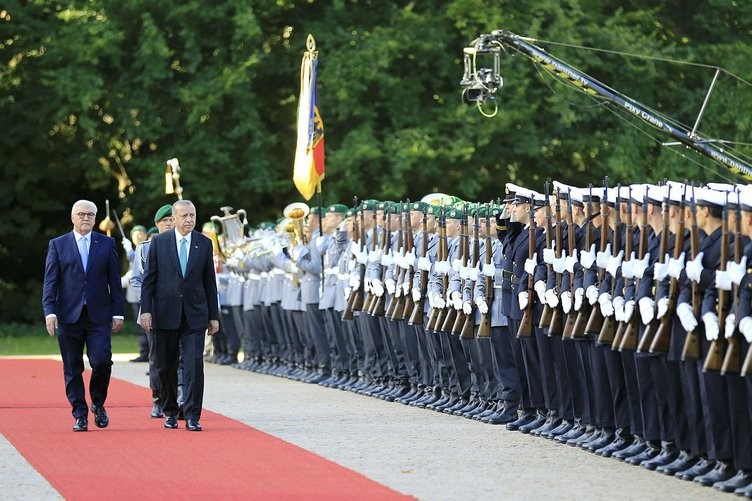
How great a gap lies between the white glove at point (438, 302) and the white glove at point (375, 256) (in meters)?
2.10

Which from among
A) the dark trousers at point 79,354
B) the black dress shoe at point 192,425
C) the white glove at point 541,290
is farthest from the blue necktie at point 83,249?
the white glove at point 541,290

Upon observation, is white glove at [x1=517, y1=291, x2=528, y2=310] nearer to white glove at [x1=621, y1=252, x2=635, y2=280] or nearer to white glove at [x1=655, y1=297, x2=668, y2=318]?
white glove at [x1=621, y1=252, x2=635, y2=280]

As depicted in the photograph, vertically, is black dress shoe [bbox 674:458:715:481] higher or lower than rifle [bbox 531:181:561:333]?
lower

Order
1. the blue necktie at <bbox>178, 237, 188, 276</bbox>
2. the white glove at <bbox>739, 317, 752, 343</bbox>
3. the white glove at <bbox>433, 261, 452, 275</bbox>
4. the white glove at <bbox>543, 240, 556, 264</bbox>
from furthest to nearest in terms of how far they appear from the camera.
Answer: the white glove at <bbox>433, 261, 452, 275</bbox>
the blue necktie at <bbox>178, 237, 188, 276</bbox>
the white glove at <bbox>543, 240, 556, 264</bbox>
the white glove at <bbox>739, 317, 752, 343</bbox>

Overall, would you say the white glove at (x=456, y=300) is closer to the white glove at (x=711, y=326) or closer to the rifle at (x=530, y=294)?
the rifle at (x=530, y=294)

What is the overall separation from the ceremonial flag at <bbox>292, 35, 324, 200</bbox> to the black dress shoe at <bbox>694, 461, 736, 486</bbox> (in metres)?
12.1

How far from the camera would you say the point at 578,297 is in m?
12.9

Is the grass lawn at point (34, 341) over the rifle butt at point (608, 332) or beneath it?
beneath

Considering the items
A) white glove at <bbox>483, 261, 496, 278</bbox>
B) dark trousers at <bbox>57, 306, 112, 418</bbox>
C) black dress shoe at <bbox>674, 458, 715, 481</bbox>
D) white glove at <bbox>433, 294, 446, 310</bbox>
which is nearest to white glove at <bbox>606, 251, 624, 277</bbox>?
black dress shoe at <bbox>674, 458, 715, 481</bbox>

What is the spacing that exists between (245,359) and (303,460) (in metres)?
13.0

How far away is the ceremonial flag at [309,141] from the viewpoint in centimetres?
2261

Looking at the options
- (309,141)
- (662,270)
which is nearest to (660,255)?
(662,270)

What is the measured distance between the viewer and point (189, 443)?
1358 cm

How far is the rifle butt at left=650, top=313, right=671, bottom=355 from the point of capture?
11.3 meters
